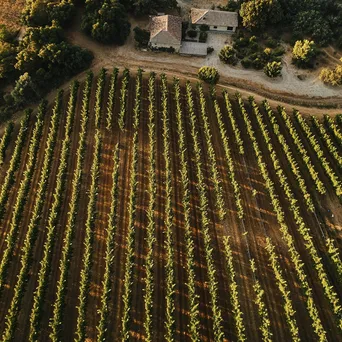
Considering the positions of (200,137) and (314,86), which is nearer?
(200,137)

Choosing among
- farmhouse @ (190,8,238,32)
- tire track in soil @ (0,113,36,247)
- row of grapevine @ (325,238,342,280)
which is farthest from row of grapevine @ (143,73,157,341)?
row of grapevine @ (325,238,342,280)

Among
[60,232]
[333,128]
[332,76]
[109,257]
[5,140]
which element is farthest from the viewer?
[332,76]

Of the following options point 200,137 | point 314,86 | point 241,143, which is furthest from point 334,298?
point 314,86

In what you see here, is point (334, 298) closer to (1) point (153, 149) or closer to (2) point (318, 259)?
(2) point (318, 259)

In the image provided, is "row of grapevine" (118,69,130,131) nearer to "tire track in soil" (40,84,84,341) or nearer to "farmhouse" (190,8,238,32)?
"tire track in soil" (40,84,84,341)

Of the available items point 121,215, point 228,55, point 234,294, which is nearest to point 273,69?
point 228,55

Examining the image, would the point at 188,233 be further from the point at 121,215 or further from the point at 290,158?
the point at 290,158
